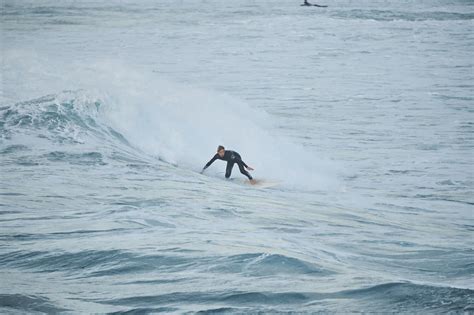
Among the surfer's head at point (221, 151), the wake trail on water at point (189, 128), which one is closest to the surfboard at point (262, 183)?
the wake trail on water at point (189, 128)

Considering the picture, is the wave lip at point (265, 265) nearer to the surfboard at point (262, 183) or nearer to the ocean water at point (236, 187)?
the ocean water at point (236, 187)

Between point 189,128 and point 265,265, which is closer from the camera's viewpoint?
point 265,265

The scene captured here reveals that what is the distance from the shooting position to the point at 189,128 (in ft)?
70.4

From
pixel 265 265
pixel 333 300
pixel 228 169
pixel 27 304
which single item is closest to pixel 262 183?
pixel 228 169

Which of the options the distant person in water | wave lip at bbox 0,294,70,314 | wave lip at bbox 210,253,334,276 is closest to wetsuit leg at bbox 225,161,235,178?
the distant person in water

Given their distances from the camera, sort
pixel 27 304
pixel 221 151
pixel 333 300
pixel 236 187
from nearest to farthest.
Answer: pixel 27 304, pixel 333 300, pixel 236 187, pixel 221 151

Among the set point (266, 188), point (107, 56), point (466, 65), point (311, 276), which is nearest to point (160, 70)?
point (107, 56)

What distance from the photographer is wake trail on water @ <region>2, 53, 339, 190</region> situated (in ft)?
60.4

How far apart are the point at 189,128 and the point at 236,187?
614cm

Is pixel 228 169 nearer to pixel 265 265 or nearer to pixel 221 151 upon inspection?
pixel 221 151

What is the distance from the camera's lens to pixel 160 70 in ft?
130

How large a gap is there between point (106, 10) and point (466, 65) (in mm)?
41619

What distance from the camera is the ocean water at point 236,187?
7750 millimetres

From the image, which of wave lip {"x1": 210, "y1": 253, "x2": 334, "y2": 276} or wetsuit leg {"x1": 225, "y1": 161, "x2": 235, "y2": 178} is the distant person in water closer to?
wetsuit leg {"x1": 225, "y1": 161, "x2": 235, "y2": 178}
